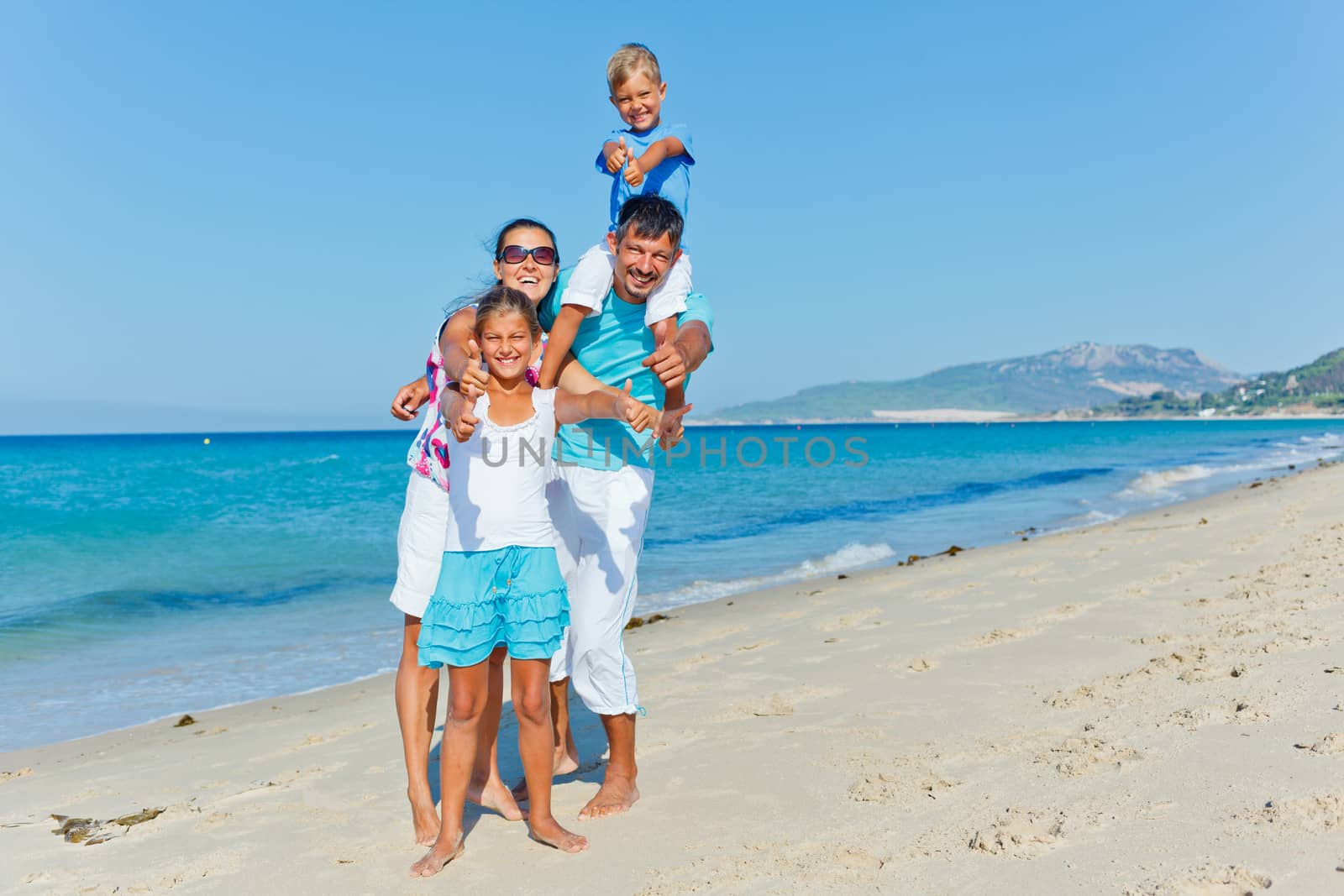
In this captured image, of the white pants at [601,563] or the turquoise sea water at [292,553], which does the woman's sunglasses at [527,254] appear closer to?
the white pants at [601,563]

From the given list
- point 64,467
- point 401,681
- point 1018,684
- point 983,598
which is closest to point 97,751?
point 401,681

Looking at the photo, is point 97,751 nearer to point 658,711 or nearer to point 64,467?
point 658,711

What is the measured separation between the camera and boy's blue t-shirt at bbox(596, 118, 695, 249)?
11.2 feet

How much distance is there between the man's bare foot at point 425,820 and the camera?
3.19m

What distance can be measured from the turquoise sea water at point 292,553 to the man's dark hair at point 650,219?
8.16 feet

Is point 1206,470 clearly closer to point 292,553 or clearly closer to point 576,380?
point 292,553

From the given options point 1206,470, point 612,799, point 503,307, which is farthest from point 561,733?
point 1206,470

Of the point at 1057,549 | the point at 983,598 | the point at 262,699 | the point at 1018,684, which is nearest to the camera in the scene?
the point at 1018,684

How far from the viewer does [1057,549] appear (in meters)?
9.65

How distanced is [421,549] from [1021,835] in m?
2.20

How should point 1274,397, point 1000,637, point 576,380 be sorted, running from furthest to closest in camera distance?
→ point 1274,397, point 1000,637, point 576,380

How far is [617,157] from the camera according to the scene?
11.0 feet

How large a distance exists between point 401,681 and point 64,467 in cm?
5382

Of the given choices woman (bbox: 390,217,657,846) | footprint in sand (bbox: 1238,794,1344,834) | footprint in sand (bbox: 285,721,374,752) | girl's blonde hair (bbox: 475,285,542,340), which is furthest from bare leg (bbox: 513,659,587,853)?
footprint in sand (bbox: 285,721,374,752)
